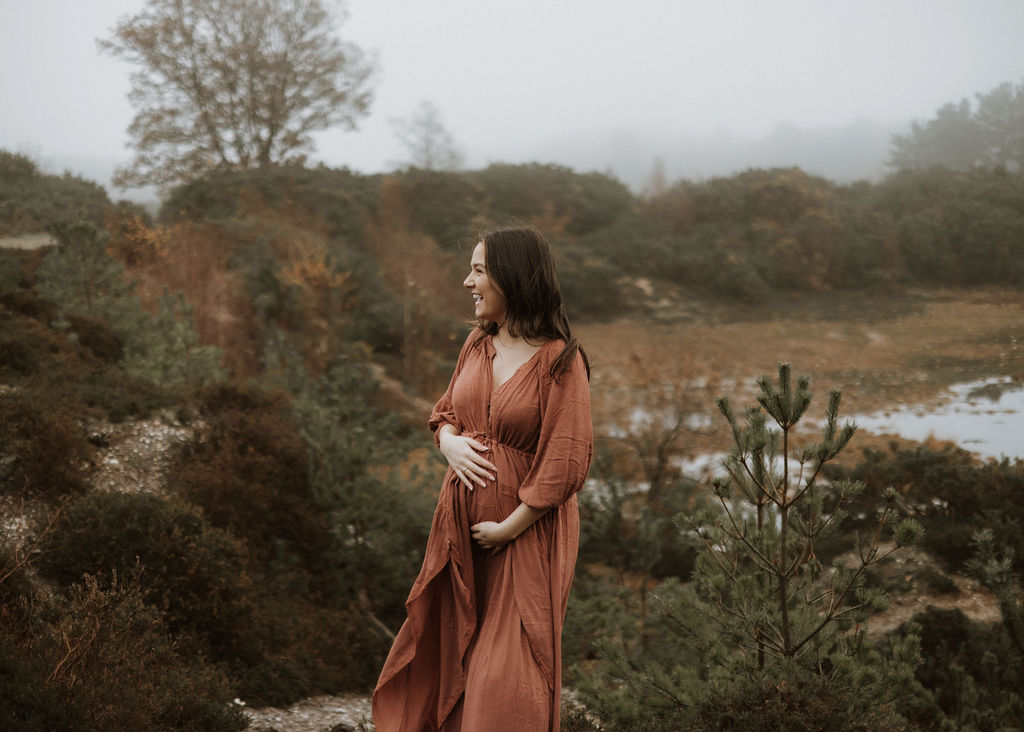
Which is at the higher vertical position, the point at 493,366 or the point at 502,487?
the point at 493,366

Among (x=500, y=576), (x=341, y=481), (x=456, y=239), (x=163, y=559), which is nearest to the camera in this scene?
(x=500, y=576)

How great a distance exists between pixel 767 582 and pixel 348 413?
225 inches

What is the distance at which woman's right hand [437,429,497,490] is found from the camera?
7.80 ft

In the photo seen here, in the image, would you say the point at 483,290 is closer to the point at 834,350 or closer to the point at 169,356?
the point at 169,356

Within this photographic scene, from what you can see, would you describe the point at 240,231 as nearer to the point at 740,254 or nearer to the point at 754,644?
the point at 740,254

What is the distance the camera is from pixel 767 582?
3.24 metres

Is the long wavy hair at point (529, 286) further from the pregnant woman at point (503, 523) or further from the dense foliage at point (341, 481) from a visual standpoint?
the dense foliage at point (341, 481)

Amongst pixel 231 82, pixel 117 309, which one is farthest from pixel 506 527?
pixel 231 82

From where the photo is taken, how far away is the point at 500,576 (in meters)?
2.37

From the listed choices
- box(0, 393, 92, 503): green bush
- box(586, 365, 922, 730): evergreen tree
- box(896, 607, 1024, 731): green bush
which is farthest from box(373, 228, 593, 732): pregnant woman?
box(0, 393, 92, 503): green bush

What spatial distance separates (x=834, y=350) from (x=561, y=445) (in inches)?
331

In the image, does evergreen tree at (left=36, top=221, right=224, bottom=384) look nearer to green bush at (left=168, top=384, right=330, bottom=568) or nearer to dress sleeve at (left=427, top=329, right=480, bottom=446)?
green bush at (left=168, top=384, right=330, bottom=568)

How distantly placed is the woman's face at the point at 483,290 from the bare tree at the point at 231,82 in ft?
59.6

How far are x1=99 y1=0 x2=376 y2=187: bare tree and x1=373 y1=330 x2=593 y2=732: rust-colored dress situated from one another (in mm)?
18324
